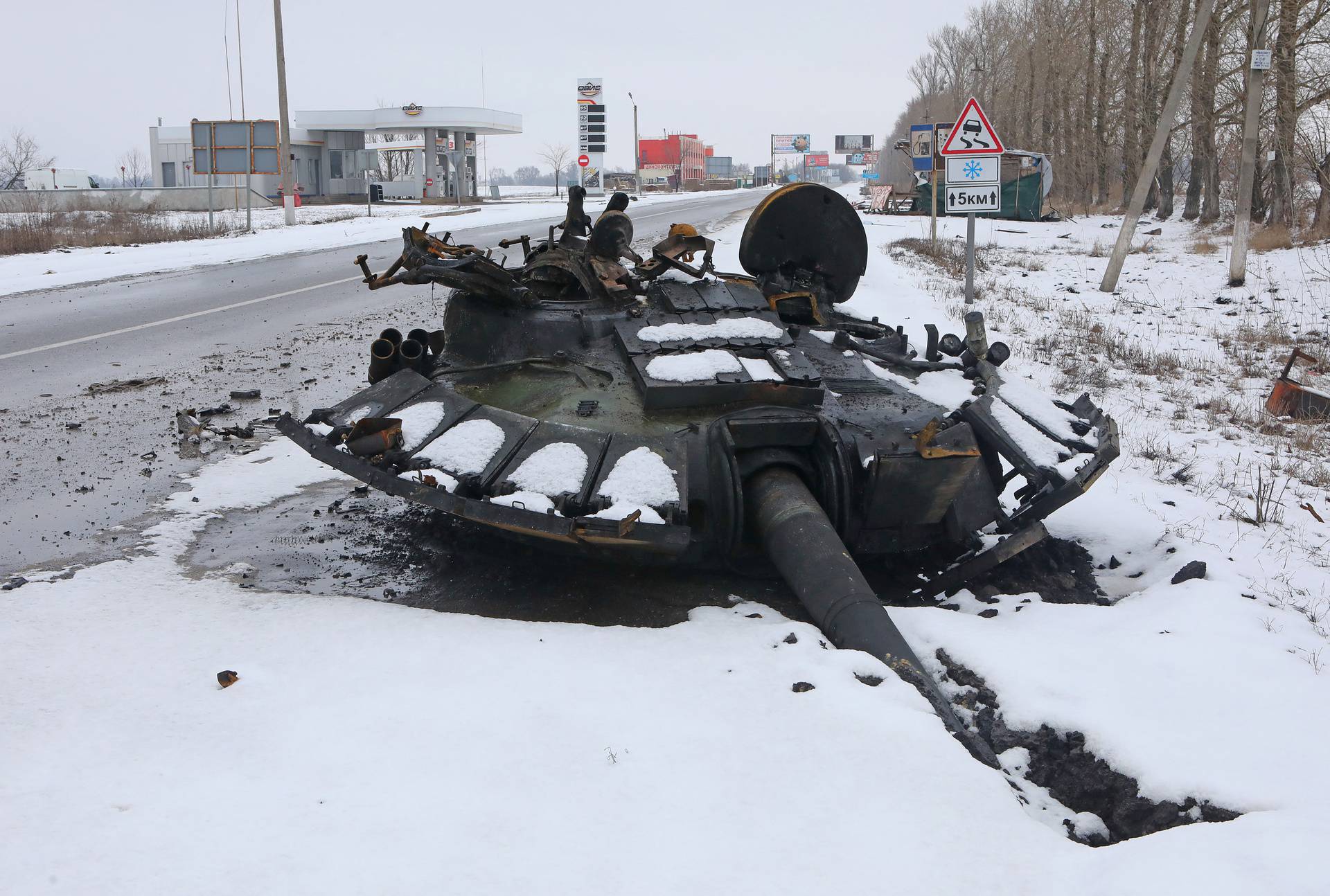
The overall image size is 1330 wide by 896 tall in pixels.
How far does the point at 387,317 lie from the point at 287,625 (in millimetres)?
8662

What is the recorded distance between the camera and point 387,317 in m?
12.3

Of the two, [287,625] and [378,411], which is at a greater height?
[378,411]

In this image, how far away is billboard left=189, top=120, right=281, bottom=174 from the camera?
25.3 meters

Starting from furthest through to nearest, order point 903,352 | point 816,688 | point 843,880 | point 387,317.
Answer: point 387,317 < point 903,352 < point 816,688 < point 843,880

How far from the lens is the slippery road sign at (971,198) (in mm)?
12125

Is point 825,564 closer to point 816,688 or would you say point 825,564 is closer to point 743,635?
point 743,635

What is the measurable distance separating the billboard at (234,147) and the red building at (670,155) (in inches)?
2759

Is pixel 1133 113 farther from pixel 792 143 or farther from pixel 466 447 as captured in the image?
pixel 792 143

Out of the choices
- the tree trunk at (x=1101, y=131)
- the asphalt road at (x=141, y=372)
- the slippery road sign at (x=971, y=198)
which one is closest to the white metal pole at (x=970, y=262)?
the slippery road sign at (x=971, y=198)

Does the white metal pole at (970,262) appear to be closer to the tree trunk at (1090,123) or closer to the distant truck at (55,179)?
the tree trunk at (1090,123)

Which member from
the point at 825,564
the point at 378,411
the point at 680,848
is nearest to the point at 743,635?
the point at 825,564

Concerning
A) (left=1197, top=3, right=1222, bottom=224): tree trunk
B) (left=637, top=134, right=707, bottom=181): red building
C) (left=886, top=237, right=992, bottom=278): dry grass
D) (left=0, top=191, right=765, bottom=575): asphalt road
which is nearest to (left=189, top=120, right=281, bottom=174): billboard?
(left=0, top=191, right=765, bottom=575): asphalt road

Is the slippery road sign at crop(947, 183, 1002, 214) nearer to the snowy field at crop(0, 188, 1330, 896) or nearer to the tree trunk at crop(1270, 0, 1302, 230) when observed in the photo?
the snowy field at crop(0, 188, 1330, 896)

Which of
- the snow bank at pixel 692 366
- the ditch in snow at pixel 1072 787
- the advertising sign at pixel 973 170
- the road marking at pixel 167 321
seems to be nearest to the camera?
the ditch in snow at pixel 1072 787
